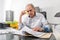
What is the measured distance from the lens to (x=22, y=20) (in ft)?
5.10

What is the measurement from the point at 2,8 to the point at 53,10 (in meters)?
1.35

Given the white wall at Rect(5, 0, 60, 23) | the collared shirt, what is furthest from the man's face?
the white wall at Rect(5, 0, 60, 23)

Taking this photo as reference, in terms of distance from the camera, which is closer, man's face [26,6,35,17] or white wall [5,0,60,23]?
man's face [26,6,35,17]

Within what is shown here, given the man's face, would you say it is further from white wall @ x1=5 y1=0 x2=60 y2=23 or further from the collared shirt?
white wall @ x1=5 y1=0 x2=60 y2=23

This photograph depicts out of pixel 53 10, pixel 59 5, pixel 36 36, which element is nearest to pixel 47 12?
pixel 53 10

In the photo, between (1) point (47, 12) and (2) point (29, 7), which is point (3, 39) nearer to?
(2) point (29, 7)

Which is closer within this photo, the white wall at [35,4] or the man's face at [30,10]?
the man's face at [30,10]

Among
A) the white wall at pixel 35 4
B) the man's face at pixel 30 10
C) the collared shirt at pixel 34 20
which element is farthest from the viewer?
the white wall at pixel 35 4

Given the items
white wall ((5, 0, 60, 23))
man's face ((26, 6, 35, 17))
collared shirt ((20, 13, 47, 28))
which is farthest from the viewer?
white wall ((5, 0, 60, 23))

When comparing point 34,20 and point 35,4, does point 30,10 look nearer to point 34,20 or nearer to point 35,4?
point 34,20

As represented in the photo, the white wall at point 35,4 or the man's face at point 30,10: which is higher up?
the white wall at point 35,4

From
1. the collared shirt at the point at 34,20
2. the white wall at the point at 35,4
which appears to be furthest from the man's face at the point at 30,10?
the white wall at the point at 35,4

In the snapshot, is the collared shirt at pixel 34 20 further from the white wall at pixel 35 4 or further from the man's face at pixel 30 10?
the white wall at pixel 35 4

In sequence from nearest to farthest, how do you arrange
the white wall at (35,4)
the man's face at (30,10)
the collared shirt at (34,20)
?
the man's face at (30,10), the collared shirt at (34,20), the white wall at (35,4)
